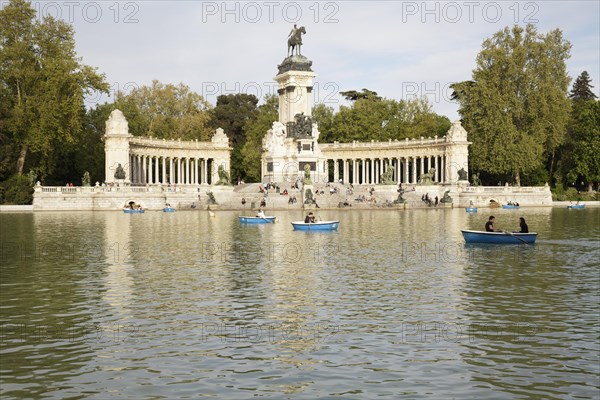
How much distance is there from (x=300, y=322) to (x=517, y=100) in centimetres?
8622

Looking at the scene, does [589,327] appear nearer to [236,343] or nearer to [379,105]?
[236,343]

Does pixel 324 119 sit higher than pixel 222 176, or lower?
higher

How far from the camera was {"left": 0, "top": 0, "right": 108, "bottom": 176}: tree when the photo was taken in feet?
279

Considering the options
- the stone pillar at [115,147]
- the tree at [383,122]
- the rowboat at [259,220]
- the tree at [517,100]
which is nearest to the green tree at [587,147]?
the tree at [517,100]

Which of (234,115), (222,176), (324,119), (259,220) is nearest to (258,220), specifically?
(259,220)

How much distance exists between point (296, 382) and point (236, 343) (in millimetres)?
3050

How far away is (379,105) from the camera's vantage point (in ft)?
401

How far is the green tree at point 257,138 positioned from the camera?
11619 cm

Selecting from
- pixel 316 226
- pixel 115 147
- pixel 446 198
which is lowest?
pixel 316 226

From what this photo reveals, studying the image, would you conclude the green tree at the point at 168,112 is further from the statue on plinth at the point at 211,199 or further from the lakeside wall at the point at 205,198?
the statue on plinth at the point at 211,199

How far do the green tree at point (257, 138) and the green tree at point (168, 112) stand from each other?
8.01 meters

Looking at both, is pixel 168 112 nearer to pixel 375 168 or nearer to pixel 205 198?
pixel 375 168

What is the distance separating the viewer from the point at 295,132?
97.9 m

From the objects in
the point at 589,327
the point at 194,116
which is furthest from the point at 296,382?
the point at 194,116
